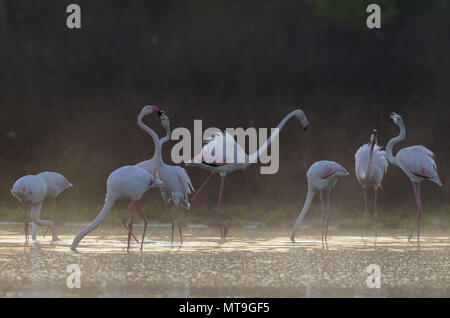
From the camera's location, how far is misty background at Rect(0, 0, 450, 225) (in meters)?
15.9

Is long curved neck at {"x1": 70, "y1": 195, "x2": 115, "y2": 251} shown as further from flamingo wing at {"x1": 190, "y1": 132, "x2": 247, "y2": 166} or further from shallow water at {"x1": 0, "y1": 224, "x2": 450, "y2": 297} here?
flamingo wing at {"x1": 190, "y1": 132, "x2": 247, "y2": 166}

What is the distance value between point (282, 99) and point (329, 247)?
337 inches

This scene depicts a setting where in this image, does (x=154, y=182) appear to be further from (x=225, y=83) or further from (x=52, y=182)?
(x=225, y=83)

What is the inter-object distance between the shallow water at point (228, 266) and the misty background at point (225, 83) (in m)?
4.55

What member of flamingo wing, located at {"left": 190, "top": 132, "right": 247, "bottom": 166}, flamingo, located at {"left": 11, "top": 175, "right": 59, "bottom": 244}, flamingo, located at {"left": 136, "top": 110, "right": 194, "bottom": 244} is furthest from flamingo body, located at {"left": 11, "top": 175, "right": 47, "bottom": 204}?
flamingo wing, located at {"left": 190, "top": 132, "right": 247, "bottom": 166}

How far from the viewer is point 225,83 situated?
18.8 m

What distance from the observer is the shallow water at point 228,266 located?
6.66 m

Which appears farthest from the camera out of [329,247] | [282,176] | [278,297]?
[282,176]

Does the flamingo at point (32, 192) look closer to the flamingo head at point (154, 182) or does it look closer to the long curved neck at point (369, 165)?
the flamingo head at point (154, 182)

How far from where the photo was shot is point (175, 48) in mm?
19578

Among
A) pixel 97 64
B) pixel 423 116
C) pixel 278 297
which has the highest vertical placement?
pixel 97 64

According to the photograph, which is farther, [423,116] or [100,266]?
[423,116]

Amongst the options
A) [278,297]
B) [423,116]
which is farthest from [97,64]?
[278,297]

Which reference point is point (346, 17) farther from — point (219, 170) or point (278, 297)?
point (278, 297)
